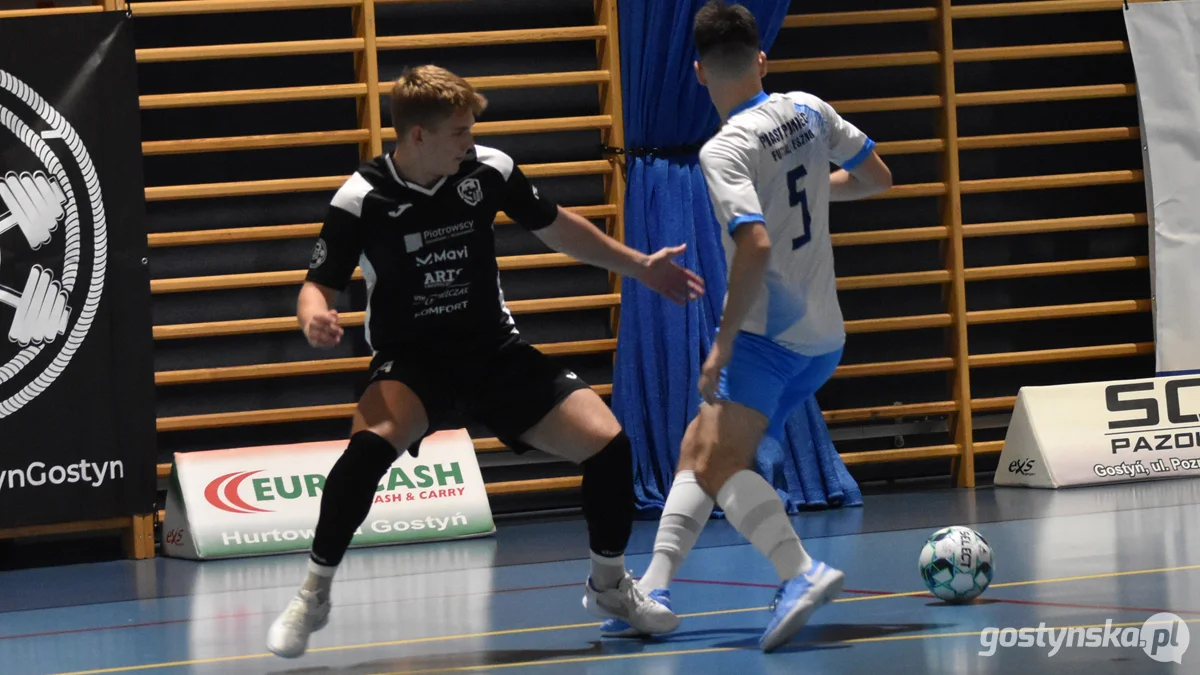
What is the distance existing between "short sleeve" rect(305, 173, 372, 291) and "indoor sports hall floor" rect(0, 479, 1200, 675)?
0.89 meters

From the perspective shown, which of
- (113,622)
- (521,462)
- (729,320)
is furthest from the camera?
(521,462)

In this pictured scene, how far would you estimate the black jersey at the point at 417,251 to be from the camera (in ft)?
12.1

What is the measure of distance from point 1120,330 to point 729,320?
200 inches

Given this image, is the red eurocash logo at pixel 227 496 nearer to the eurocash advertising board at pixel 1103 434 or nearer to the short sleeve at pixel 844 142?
the short sleeve at pixel 844 142

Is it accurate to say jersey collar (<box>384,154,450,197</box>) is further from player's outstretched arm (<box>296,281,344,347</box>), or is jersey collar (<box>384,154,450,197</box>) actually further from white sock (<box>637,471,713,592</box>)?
white sock (<box>637,471,713,592</box>)

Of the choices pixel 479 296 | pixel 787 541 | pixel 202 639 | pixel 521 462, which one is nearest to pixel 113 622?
pixel 202 639

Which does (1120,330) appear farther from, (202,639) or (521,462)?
(202,639)

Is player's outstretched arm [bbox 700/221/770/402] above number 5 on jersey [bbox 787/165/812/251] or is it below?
below

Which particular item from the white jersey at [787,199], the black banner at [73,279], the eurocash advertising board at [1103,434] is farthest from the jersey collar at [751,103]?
the eurocash advertising board at [1103,434]

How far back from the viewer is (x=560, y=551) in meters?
5.83

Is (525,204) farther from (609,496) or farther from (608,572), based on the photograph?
(608,572)

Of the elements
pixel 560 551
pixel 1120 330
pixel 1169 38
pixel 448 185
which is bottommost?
pixel 560 551

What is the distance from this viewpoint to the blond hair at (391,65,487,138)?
3.55 meters

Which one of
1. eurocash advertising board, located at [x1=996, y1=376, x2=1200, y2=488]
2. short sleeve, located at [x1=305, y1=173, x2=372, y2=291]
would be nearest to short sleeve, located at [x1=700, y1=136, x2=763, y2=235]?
short sleeve, located at [x1=305, y1=173, x2=372, y2=291]
